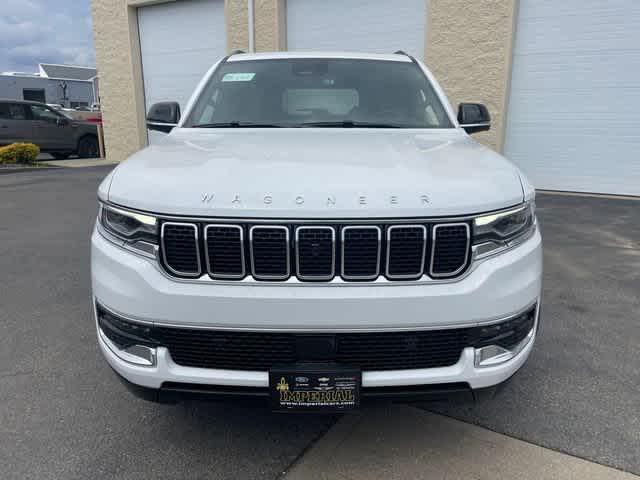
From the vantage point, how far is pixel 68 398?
2.69 m

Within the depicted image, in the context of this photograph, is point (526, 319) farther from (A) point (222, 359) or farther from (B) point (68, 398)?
(B) point (68, 398)

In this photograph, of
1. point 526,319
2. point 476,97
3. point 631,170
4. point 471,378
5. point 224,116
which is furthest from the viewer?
point 476,97

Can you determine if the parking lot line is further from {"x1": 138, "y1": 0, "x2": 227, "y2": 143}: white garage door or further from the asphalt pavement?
{"x1": 138, "y1": 0, "x2": 227, "y2": 143}: white garage door

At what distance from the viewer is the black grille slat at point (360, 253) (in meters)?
1.79

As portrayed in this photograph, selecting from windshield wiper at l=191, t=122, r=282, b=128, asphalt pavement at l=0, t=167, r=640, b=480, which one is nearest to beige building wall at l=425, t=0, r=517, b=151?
asphalt pavement at l=0, t=167, r=640, b=480

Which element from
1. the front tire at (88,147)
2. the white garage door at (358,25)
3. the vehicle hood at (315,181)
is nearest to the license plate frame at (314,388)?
the vehicle hood at (315,181)

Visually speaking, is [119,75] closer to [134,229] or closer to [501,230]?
[134,229]

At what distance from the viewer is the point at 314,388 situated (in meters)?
1.85

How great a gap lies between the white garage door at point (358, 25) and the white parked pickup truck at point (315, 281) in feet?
29.4

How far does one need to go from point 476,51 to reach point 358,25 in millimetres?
2623

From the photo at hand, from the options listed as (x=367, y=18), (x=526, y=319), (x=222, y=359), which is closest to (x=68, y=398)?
(x=222, y=359)

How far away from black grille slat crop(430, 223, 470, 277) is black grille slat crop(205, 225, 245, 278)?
2.33 feet

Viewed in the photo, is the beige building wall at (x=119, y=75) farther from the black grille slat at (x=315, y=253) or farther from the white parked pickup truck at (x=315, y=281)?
the black grille slat at (x=315, y=253)

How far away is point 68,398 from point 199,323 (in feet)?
4.59
